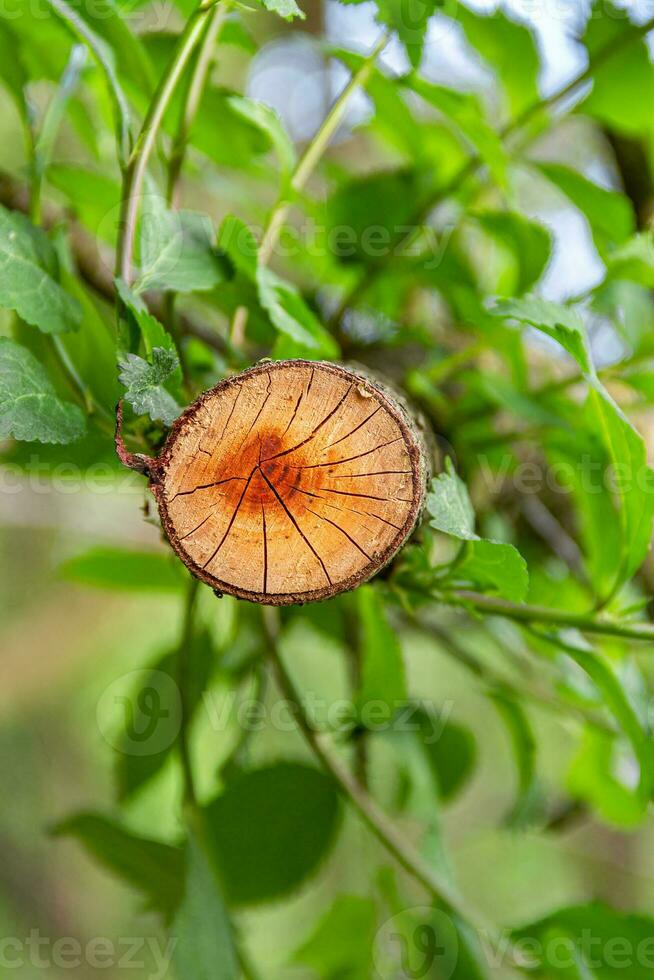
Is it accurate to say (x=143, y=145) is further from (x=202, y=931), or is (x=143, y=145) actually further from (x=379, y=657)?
(x=202, y=931)

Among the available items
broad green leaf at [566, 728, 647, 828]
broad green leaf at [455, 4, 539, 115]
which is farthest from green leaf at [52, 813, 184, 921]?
broad green leaf at [455, 4, 539, 115]

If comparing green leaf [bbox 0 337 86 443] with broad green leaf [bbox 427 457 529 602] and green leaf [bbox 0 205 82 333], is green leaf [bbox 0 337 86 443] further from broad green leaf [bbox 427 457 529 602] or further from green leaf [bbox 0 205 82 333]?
broad green leaf [bbox 427 457 529 602]

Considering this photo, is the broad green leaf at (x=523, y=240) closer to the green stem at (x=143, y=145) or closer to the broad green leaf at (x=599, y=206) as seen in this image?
the broad green leaf at (x=599, y=206)

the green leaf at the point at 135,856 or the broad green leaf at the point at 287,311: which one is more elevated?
the broad green leaf at the point at 287,311

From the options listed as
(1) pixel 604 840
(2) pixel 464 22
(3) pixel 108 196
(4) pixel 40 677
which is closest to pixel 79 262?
(3) pixel 108 196

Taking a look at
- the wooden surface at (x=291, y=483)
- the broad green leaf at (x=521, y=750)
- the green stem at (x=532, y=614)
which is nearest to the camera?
the wooden surface at (x=291, y=483)

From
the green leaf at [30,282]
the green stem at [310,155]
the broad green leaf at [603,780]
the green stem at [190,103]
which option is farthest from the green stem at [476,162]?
the broad green leaf at [603,780]
